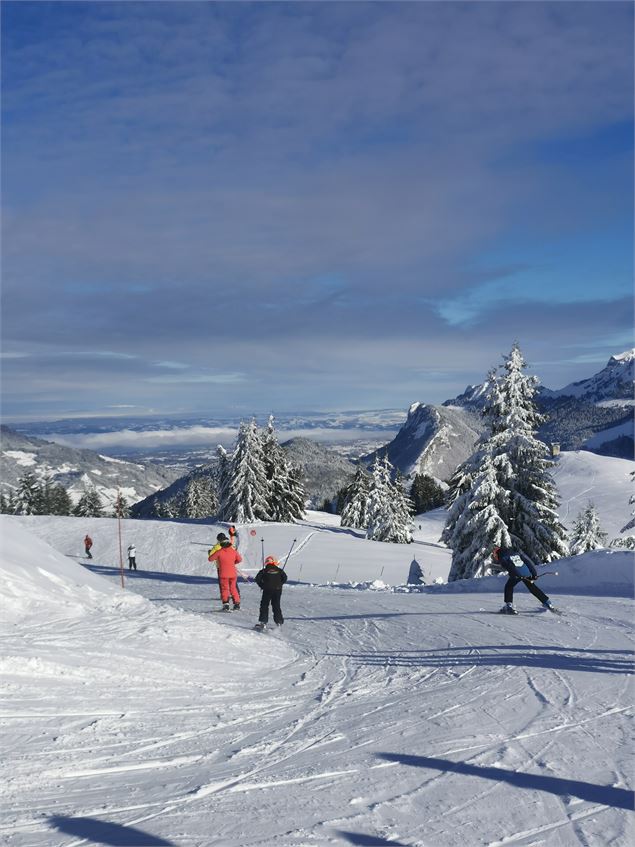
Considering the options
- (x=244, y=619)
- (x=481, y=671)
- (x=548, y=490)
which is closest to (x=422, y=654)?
(x=481, y=671)

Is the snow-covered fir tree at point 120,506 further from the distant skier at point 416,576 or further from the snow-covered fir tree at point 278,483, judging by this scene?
the distant skier at point 416,576

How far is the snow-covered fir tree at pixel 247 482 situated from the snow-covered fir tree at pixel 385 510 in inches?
351

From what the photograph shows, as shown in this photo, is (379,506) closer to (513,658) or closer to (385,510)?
(385,510)

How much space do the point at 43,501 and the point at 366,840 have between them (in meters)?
78.0

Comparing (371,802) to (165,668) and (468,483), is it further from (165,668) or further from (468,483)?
(468,483)

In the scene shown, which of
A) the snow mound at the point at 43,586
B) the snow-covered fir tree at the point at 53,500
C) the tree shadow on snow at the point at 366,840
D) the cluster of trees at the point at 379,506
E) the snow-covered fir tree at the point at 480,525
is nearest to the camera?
the tree shadow on snow at the point at 366,840

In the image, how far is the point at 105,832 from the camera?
185 inches

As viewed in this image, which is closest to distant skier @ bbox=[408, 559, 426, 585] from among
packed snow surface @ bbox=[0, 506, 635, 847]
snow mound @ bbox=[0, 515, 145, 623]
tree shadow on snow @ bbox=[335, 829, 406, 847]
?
packed snow surface @ bbox=[0, 506, 635, 847]

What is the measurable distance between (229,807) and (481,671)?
16.8 feet

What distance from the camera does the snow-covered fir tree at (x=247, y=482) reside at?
52.0 meters

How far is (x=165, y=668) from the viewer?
8.87 meters

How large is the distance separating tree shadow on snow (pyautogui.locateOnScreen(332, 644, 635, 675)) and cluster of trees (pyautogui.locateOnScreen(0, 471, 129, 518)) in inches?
2393

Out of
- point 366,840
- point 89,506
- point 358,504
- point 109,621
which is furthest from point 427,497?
point 366,840

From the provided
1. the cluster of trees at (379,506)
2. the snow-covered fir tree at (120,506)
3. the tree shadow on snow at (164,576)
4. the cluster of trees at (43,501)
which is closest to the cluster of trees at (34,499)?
the cluster of trees at (43,501)
